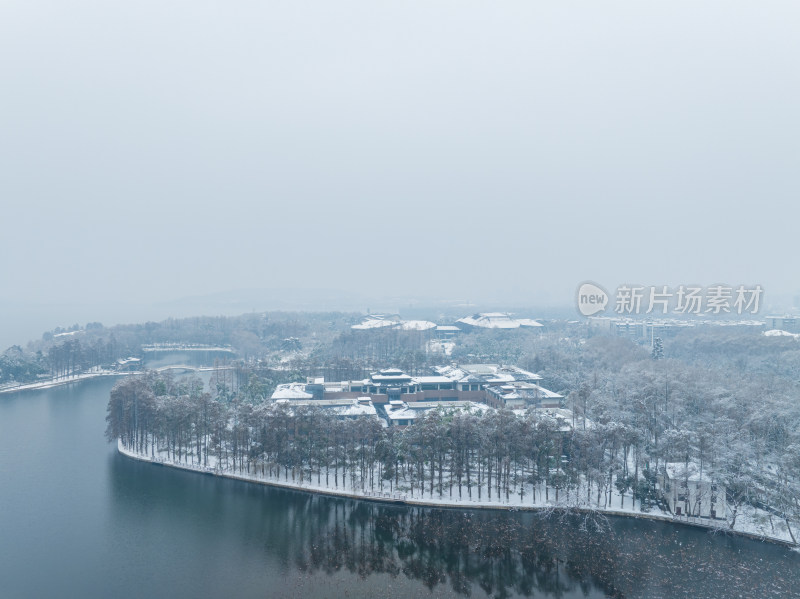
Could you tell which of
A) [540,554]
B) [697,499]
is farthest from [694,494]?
[540,554]

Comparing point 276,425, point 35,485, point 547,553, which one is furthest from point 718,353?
point 35,485

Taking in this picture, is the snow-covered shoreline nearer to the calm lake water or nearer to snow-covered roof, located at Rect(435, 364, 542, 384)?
the calm lake water

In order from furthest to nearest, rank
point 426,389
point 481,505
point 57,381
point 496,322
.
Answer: point 496,322 < point 57,381 < point 426,389 < point 481,505

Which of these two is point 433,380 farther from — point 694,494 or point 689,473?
point 694,494

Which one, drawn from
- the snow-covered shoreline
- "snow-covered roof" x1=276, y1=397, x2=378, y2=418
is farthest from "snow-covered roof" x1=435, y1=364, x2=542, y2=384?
the snow-covered shoreline

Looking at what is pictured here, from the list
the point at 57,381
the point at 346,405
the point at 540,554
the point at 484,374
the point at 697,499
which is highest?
the point at 484,374

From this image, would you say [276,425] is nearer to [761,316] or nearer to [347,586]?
[347,586]

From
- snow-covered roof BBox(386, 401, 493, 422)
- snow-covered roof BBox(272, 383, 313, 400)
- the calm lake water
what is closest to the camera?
the calm lake water

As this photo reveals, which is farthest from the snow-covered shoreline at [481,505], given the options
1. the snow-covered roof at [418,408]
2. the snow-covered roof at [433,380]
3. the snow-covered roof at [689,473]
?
the snow-covered roof at [433,380]
